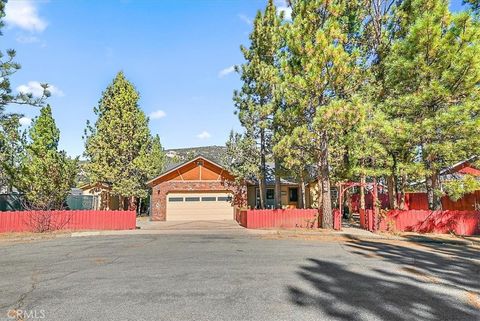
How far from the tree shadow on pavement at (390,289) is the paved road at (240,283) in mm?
18

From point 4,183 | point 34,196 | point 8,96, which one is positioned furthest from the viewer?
point 4,183

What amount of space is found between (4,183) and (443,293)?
93.0 feet

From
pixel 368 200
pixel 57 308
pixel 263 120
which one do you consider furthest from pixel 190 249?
pixel 368 200

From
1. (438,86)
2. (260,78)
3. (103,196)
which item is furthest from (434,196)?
(103,196)

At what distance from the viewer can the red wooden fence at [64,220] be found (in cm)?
1789

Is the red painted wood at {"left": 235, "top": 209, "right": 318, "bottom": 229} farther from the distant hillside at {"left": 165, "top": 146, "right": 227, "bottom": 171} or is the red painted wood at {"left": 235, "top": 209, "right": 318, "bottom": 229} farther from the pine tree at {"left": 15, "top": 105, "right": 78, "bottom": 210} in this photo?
the pine tree at {"left": 15, "top": 105, "right": 78, "bottom": 210}

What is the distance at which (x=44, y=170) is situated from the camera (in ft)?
60.5

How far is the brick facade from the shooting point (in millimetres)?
27078

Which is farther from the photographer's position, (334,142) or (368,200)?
(368,200)

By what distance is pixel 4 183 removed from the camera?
25688 millimetres

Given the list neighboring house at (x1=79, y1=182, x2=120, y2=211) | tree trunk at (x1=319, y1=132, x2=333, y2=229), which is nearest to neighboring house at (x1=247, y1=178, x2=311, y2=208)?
tree trunk at (x1=319, y1=132, x2=333, y2=229)

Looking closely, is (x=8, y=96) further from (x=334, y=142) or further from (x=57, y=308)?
(x=334, y=142)

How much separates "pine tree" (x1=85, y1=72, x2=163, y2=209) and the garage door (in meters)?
3.00

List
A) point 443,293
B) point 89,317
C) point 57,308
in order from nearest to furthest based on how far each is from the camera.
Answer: point 89,317, point 57,308, point 443,293
